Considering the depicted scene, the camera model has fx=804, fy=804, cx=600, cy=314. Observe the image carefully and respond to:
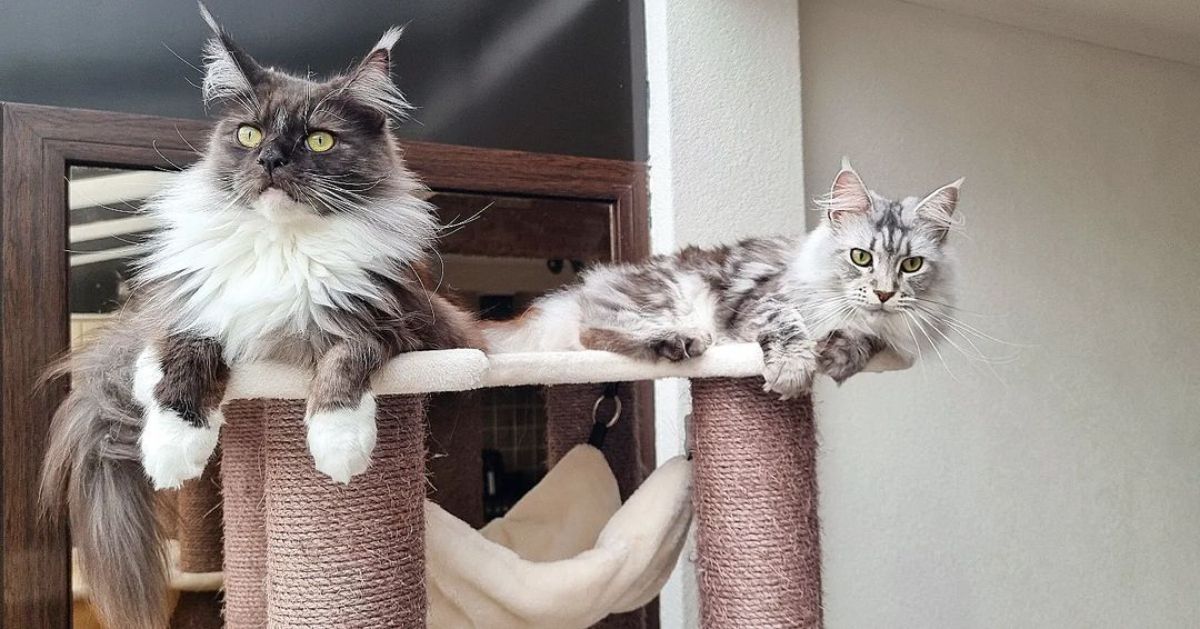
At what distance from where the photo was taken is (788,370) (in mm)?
1207

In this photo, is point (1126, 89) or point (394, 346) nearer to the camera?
point (394, 346)

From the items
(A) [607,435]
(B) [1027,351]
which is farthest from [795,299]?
(B) [1027,351]

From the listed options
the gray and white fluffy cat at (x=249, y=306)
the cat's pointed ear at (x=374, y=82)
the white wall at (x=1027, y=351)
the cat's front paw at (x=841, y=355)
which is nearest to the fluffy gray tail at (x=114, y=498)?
the gray and white fluffy cat at (x=249, y=306)

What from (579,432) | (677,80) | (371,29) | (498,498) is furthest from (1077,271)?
(371,29)

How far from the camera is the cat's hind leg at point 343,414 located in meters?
0.88

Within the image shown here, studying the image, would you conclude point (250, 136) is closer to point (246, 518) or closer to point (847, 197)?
point (246, 518)

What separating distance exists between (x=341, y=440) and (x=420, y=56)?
→ 1109mm

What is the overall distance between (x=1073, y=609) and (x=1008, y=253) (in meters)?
1.14

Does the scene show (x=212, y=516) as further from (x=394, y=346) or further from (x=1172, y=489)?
(x=1172, y=489)

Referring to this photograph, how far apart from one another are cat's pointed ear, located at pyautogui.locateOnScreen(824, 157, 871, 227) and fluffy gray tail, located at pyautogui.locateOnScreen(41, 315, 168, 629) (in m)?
1.10

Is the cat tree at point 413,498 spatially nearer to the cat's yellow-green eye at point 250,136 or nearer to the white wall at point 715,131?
the cat's yellow-green eye at point 250,136

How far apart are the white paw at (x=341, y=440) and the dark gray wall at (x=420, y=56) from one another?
Result: 3.05 ft

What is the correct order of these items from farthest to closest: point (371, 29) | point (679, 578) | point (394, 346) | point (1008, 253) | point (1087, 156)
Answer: point (1087, 156)
point (1008, 253)
point (679, 578)
point (371, 29)
point (394, 346)

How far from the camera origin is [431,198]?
1.70 m
